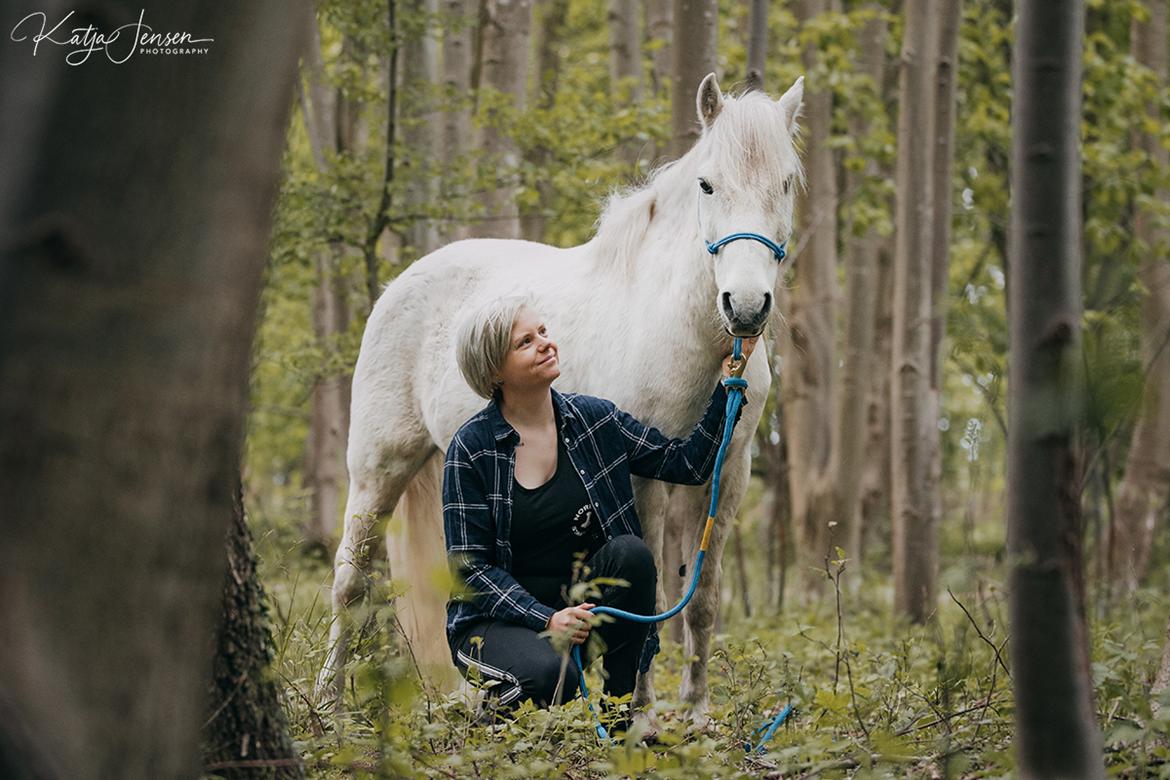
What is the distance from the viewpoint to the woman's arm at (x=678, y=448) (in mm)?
4266

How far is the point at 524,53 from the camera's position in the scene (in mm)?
9250

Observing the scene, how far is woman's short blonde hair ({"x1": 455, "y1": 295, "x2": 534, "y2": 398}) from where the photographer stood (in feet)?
13.4

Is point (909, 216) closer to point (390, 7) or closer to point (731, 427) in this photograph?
point (390, 7)

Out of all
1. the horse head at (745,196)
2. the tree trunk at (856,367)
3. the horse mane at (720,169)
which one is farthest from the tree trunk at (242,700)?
the tree trunk at (856,367)

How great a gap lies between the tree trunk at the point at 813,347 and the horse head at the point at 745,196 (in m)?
7.00

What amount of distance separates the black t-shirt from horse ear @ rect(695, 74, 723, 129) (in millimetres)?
1487

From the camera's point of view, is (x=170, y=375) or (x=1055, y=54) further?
(x=1055, y=54)

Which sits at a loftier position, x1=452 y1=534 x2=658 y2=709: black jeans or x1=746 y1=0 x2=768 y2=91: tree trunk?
x1=746 y1=0 x2=768 y2=91: tree trunk

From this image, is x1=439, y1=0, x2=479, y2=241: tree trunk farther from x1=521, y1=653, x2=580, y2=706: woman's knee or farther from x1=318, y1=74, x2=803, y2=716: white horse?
x1=521, y1=653, x2=580, y2=706: woman's knee

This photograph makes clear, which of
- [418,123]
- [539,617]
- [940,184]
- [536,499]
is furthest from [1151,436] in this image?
[539,617]

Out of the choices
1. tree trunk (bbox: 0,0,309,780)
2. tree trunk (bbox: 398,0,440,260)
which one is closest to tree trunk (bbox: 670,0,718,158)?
tree trunk (bbox: 398,0,440,260)

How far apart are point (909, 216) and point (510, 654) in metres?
5.98

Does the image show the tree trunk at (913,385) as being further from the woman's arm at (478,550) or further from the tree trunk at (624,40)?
the woman's arm at (478,550)

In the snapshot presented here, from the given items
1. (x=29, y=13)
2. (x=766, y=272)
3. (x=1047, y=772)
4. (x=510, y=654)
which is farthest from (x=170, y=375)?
(x=766, y=272)
